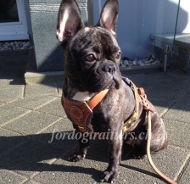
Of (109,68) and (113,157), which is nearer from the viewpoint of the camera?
(109,68)

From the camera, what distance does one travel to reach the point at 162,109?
3828mm

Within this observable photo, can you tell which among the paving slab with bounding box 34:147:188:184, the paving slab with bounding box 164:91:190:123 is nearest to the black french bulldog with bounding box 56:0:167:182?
the paving slab with bounding box 34:147:188:184

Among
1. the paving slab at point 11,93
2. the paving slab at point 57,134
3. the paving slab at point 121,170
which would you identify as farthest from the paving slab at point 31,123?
the paving slab at point 11,93

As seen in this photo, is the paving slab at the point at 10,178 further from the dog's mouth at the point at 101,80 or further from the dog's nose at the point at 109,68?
the dog's nose at the point at 109,68

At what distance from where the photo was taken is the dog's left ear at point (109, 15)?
2.32 m

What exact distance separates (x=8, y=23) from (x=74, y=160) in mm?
7847

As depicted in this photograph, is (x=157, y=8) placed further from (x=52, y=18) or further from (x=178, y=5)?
(x=52, y=18)

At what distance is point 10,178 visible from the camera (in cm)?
251

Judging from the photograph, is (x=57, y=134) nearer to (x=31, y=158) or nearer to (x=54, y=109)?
(x=31, y=158)

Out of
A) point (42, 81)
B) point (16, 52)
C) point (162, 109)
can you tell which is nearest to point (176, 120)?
point (162, 109)

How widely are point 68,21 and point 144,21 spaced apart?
4342 millimetres

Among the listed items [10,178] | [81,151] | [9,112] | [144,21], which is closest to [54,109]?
[9,112]

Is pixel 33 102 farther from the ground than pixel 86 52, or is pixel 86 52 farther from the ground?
pixel 86 52

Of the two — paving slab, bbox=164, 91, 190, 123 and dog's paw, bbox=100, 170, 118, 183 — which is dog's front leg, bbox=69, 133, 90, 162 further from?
paving slab, bbox=164, 91, 190, 123
